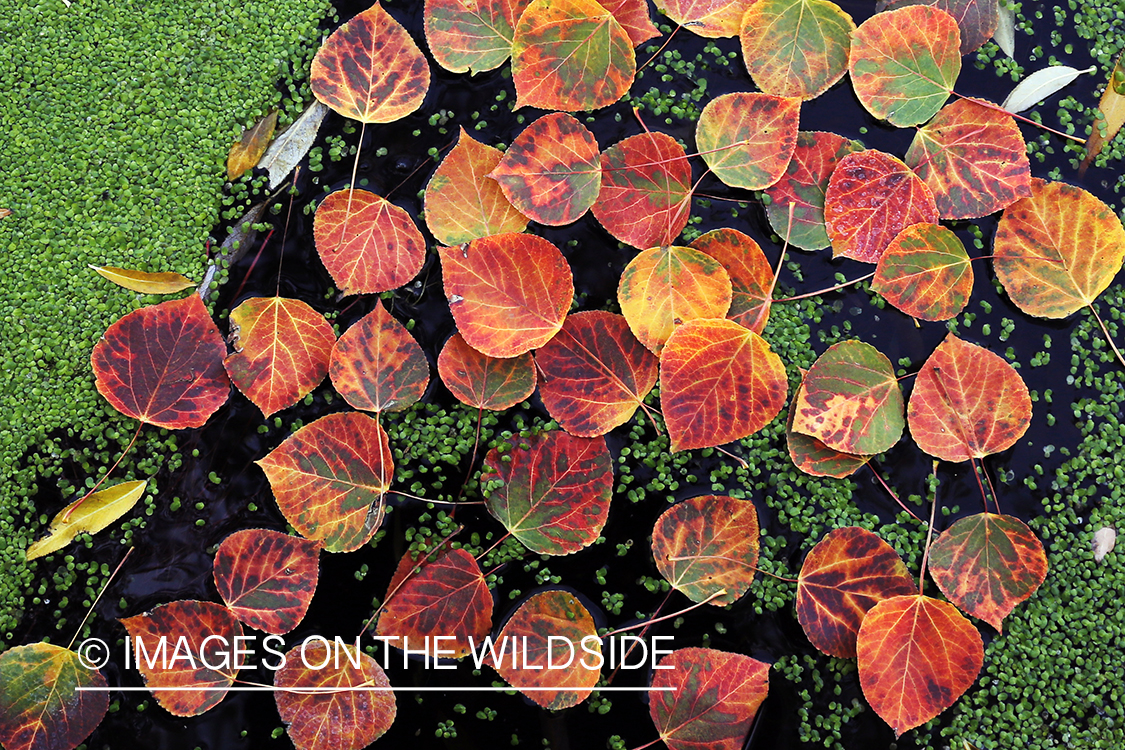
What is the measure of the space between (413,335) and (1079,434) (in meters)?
1.18

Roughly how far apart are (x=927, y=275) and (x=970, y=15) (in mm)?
499

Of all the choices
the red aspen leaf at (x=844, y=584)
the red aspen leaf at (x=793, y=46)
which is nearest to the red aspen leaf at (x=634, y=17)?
the red aspen leaf at (x=793, y=46)

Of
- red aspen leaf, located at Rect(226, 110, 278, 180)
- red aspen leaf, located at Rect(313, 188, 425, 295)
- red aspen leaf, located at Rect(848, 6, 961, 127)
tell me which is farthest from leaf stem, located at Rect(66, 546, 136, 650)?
red aspen leaf, located at Rect(848, 6, 961, 127)

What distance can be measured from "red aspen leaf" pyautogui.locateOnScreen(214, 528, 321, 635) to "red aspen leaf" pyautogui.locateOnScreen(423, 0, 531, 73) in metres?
0.88

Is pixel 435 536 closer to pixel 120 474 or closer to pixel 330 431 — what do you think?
pixel 330 431

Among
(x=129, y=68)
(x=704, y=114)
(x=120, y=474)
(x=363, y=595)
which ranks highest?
(x=129, y=68)

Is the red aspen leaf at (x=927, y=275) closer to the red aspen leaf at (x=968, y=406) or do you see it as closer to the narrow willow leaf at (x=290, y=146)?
the red aspen leaf at (x=968, y=406)

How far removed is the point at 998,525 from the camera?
4.22ft

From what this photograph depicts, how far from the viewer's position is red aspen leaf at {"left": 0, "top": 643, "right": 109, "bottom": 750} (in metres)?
1.23

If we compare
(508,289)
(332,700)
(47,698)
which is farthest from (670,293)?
(47,698)

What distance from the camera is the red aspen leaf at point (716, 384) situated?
48.9 inches

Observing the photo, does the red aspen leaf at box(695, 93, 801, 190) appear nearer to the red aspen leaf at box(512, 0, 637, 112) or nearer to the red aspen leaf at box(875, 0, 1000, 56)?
the red aspen leaf at box(512, 0, 637, 112)

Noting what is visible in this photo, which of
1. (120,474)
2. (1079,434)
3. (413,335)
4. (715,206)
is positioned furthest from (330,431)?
(1079,434)

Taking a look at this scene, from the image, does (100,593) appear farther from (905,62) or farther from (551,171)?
(905,62)
